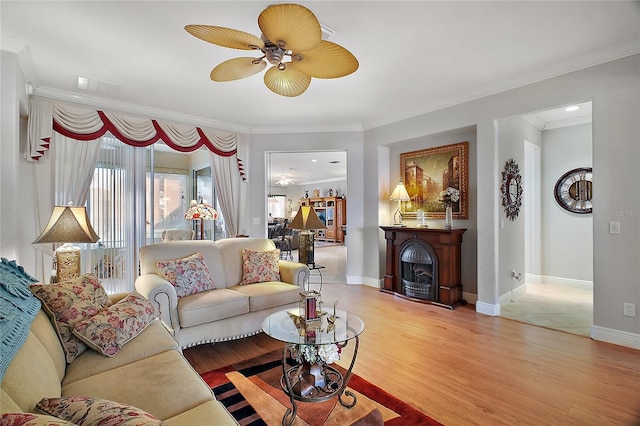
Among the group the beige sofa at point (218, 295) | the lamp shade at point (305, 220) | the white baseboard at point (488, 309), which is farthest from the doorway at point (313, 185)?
the white baseboard at point (488, 309)

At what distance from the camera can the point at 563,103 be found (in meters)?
3.19

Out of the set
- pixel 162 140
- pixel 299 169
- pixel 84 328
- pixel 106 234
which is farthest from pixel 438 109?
pixel 299 169

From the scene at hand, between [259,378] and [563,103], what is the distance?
383 centimetres

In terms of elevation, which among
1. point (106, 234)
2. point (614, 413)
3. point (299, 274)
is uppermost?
point (106, 234)

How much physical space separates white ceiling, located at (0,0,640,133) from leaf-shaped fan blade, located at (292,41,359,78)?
420 millimetres

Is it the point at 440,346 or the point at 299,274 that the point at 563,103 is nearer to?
the point at 440,346

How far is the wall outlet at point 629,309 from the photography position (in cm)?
282

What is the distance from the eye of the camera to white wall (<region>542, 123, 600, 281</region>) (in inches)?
189

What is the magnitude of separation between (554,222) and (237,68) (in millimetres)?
5376

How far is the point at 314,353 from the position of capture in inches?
75.2

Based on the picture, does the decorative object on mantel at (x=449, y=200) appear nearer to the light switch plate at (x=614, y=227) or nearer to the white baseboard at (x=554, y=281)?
the light switch plate at (x=614, y=227)

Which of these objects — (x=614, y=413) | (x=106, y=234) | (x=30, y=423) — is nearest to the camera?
(x=30, y=423)

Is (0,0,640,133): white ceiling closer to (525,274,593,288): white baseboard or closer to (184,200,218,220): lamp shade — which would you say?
(184,200,218,220): lamp shade

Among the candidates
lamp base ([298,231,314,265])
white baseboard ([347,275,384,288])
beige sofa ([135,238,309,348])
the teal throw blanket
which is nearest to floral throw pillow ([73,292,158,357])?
the teal throw blanket
